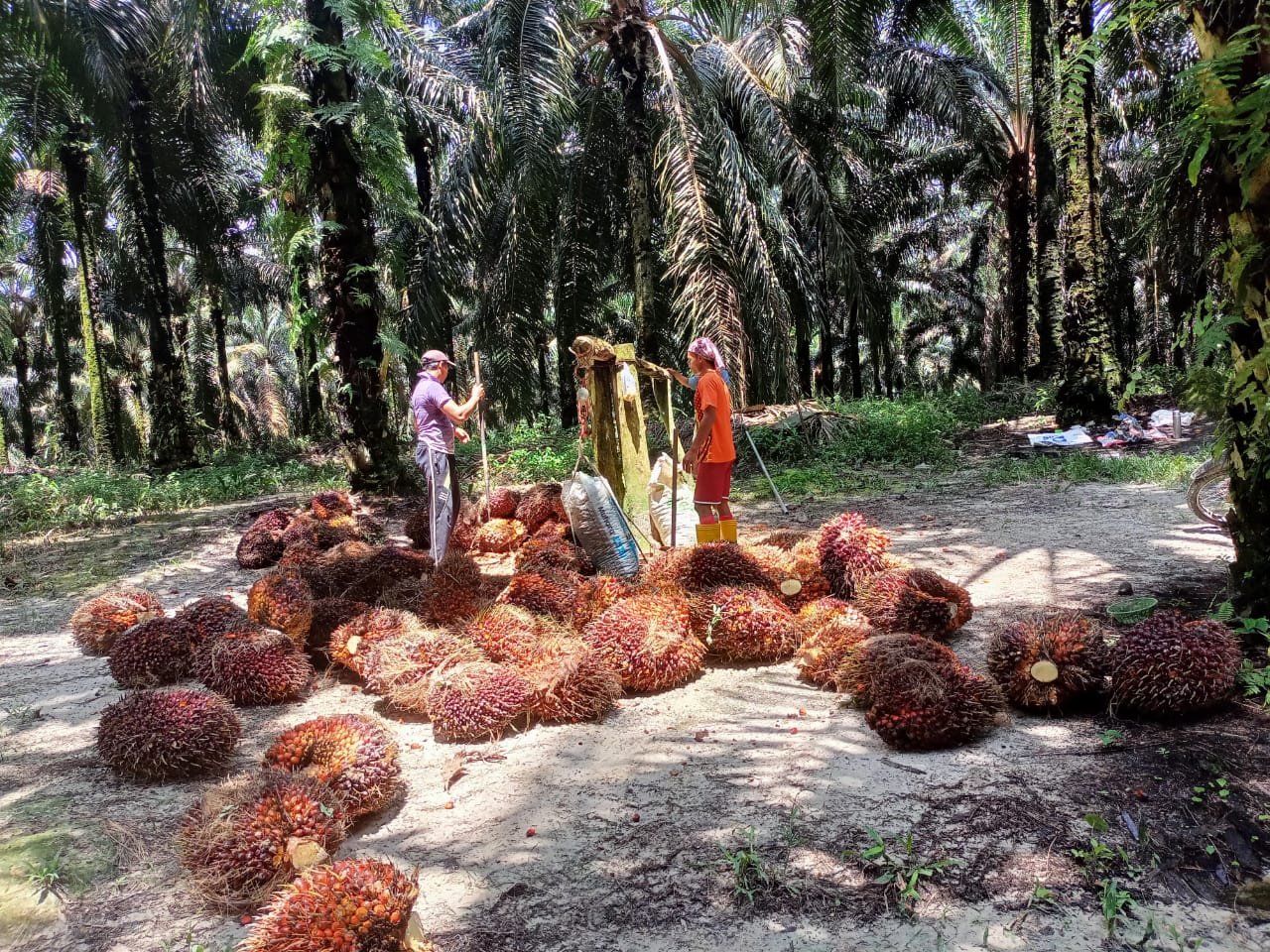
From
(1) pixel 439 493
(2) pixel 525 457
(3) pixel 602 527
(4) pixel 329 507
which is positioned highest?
(2) pixel 525 457

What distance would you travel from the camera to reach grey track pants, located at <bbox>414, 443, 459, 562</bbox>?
5.93m

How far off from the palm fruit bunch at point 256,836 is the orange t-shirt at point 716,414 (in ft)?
11.1

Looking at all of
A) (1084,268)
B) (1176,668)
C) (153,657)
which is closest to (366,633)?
(153,657)

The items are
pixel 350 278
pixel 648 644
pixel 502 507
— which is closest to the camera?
pixel 648 644

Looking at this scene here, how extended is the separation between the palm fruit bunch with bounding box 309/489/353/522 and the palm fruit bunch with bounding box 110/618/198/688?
2.88 meters

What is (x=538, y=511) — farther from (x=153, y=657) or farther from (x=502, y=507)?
(x=153, y=657)

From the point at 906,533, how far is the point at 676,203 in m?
5.84

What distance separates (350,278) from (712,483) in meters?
5.48

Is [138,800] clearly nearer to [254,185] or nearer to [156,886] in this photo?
[156,886]

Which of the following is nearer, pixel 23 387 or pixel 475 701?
pixel 475 701

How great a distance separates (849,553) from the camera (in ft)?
15.4

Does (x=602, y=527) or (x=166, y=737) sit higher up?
(x=602, y=527)

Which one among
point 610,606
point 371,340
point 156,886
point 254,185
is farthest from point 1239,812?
point 254,185

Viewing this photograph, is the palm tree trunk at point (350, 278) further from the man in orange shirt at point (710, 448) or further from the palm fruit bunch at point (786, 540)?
the palm fruit bunch at point (786, 540)
